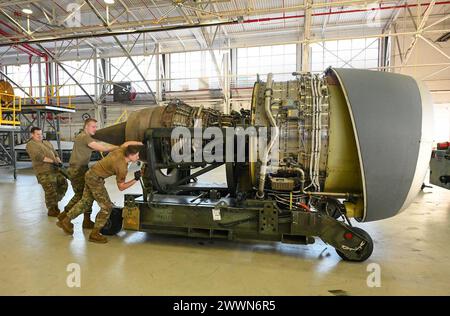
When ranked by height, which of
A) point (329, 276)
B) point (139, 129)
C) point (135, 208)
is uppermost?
point (139, 129)

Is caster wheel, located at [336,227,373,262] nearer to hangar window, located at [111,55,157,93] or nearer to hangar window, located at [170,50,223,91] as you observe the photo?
hangar window, located at [170,50,223,91]

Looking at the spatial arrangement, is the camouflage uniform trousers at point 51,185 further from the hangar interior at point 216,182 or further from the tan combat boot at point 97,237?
the tan combat boot at point 97,237

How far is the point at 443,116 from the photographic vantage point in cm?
1111

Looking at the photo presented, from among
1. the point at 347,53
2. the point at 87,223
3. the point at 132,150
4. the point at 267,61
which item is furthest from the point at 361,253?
the point at 267,61

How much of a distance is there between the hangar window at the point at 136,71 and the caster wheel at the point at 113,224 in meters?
10.8

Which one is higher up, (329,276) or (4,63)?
(4,63)

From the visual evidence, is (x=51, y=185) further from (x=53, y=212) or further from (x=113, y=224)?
(x=113, y=224)

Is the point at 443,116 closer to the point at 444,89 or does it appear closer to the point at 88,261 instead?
the point at 444,89

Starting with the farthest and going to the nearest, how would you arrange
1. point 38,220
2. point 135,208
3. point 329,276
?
point 38,220
point 135,208
point 329,276

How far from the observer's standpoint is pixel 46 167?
14.4ft

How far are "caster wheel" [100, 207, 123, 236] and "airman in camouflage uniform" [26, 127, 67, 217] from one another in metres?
1.45

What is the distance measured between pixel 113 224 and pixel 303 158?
2.38m

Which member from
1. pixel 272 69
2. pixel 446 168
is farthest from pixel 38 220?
pixel 272 69

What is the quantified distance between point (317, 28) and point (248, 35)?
9.50 feet
